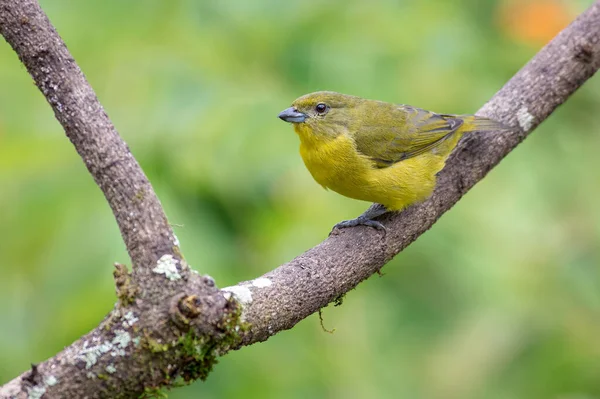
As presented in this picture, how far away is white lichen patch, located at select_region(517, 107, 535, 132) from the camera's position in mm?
3871

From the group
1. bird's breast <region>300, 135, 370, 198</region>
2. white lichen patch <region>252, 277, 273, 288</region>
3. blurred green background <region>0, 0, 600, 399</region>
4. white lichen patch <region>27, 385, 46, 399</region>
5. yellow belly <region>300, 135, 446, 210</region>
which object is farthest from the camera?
bird's breast <region>300, 135, 370, 198</region>

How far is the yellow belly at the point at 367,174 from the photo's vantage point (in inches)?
149

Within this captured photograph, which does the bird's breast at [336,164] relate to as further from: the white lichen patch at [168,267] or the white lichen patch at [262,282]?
the white lichen patch at [168,267]

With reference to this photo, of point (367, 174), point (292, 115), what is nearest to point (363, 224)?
point (367, 174)

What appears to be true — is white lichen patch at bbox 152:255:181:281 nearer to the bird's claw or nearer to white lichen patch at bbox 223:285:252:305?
white lichen patch at bbox 223:285:252:305

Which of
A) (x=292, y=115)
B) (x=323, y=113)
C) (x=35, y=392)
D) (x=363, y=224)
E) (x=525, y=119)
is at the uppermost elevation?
(x=323, y=113)

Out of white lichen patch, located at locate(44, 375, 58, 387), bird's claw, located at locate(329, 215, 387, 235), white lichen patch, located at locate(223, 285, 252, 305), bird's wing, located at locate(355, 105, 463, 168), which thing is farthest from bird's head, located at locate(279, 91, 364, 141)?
white lichen patch, located at locate(44, 375, 58, 387)

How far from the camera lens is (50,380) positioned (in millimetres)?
2176

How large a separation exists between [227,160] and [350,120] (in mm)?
901

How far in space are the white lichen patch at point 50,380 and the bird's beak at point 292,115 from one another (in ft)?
6.58

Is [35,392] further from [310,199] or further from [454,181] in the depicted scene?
[454,181]

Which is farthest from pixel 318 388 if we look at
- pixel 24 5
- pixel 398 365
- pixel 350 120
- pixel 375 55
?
pixel 24 5

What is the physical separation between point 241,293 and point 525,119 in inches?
78.5

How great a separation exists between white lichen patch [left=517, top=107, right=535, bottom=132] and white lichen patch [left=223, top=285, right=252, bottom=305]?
1934 mm
